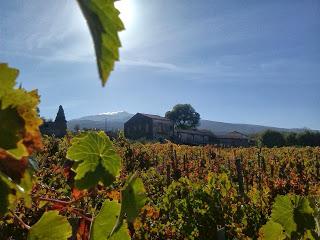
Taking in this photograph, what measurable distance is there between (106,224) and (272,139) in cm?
7364

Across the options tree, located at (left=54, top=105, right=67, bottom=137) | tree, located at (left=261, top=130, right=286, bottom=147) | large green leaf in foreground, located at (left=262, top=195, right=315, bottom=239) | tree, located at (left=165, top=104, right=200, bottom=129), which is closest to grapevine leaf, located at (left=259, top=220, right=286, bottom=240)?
large green leaf in foreground, located at (left=262, top=195, right=315, bottom=239)

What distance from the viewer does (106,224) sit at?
74 centimetres

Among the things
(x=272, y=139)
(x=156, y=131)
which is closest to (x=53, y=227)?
(x=272, y=139)

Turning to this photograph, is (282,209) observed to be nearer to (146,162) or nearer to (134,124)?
(146,162)

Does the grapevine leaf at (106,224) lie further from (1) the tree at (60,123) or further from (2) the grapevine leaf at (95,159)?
(1) the tree at (60,123)

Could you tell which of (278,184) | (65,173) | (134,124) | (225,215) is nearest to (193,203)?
(225,215)

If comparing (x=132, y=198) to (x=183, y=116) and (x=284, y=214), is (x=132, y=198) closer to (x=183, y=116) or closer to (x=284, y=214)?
(x=284, y=214)

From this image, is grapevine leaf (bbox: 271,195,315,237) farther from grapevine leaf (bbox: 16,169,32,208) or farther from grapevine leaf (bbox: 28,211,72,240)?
grapevine leaf (bbox: 16,169,32,208)

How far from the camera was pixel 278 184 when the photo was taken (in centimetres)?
1002

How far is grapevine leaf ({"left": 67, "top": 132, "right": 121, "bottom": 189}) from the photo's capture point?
81 centimetres

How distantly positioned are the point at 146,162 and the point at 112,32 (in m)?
20.3

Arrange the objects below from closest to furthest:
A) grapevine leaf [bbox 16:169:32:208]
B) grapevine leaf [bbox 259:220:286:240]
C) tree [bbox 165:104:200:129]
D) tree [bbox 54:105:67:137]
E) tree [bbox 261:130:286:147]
Answer: 1. grapevine leaf [bbox 16:169:32:208]
2. grapevine leaf [bbox 259:220:286:240]
3. tree [bbox 54:105:67:137]
4. tree [bbox 261:130:286:147]
5. tree [bbox 165:104:200:129]

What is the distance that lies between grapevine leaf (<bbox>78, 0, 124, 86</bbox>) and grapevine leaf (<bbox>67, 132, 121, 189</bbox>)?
432 mm

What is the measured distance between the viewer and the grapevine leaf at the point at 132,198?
2.21 ft
